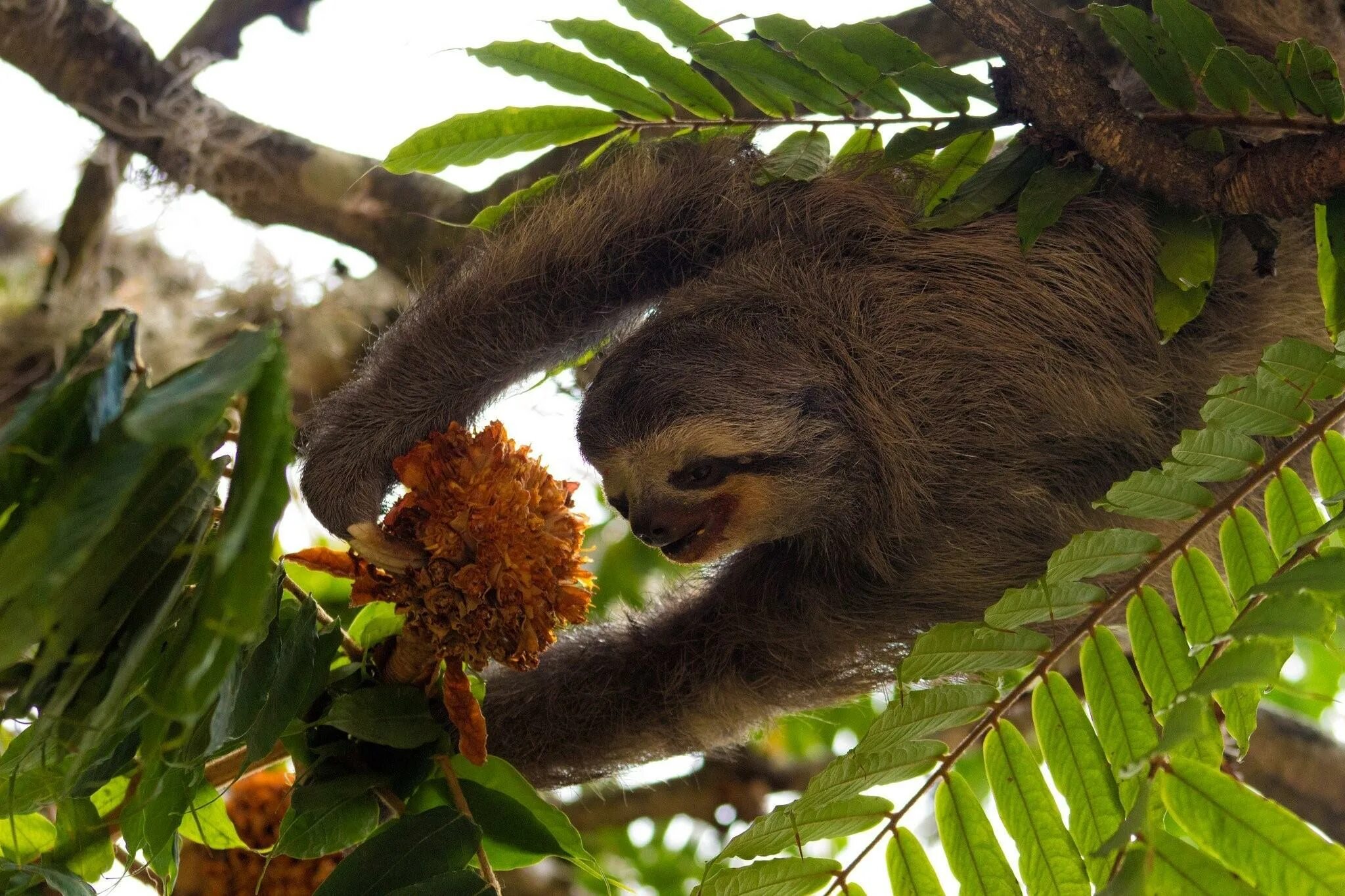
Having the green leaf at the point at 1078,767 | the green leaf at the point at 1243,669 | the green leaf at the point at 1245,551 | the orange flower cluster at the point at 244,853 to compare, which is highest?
the green leaf at the point at 1243,669

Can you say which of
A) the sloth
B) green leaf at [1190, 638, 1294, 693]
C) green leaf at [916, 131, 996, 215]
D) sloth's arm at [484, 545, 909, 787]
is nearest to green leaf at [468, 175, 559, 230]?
the sloth

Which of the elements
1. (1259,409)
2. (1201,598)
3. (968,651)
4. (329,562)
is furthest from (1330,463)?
(329,562)

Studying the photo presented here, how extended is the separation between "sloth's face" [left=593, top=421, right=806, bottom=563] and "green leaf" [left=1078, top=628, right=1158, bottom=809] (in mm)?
530

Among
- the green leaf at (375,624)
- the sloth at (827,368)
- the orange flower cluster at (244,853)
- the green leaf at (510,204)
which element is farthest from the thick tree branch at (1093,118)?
the orange flower cluster at (244,853)

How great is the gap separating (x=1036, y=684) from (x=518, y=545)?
2.15ft

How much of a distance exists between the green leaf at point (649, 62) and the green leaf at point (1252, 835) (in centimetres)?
113

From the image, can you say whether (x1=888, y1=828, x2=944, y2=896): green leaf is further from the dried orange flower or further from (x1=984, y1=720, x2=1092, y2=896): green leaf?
the dried orange flower

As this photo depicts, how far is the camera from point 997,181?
1.60 metres

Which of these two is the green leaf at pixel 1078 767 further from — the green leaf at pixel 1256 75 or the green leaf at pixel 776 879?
the green leaf at pixel 1256 75

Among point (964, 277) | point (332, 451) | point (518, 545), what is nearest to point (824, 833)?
point (518, 545)

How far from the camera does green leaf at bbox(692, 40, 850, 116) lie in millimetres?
1572

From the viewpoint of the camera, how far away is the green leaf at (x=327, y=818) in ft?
4.56

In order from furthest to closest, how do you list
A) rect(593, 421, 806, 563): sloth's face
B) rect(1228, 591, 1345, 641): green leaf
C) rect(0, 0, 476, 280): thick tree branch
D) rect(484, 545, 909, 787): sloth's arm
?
rect(0, 0, 476, 280): thick tree branch, rect(484, 545, 909, 787): sloth's arm, rect(593, 421, 806, 563): sloth's face, rect(1228, 591, 1345, 641): green leaf

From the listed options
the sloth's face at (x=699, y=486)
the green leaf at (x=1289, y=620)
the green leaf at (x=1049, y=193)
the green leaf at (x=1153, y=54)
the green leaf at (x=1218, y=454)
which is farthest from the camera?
the sloth's face at (x=699, y=486)
